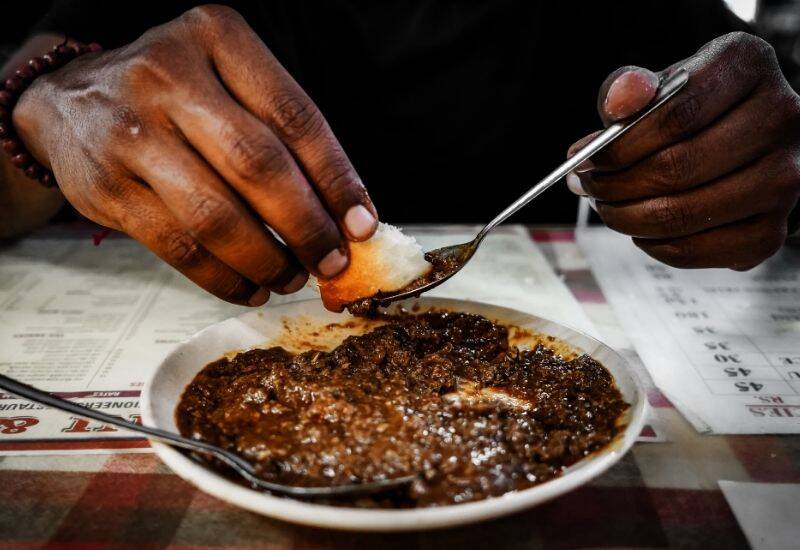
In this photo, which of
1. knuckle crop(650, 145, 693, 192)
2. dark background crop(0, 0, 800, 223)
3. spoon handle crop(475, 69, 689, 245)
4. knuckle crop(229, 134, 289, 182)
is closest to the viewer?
knuckle crop(229, 134, 289, 182)

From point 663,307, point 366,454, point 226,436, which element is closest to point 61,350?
point 226,436

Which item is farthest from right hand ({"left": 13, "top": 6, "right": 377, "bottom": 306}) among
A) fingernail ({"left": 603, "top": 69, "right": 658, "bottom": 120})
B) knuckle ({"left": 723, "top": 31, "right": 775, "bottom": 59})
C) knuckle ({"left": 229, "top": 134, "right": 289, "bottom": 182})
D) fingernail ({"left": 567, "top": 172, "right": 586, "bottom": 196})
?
knuckle ({"left": 723, "top": 31, "right": 775, "bottom": 59})

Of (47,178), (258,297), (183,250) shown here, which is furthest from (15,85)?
(258,297)

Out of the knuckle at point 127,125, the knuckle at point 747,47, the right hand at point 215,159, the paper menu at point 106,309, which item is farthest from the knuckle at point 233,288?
the knuckle at point 747,47

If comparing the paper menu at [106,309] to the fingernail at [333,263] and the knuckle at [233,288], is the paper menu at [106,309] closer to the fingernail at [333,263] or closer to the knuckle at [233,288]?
the knuckle at [233,288]

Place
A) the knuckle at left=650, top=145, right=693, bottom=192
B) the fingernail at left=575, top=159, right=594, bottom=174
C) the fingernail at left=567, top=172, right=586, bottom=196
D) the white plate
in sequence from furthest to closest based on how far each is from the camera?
the fingernail at left=567, top=172, right=586, bottom=196, the fingernail at left=575, top=159, right=594, bottom=174, the knuckle at left=650, top=145, right=693, bottom=192, the white plate

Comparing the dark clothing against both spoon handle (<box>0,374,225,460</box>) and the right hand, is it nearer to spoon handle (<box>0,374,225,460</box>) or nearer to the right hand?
the right hand

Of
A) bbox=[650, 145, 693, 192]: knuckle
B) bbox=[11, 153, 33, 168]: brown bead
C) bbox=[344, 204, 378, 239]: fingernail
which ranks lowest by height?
bbox=[650, 145, 693, 192]: knuckle
